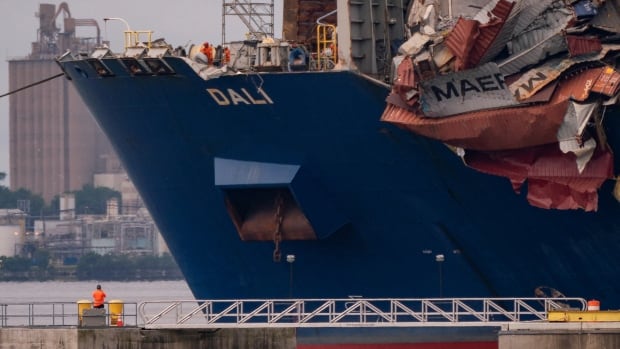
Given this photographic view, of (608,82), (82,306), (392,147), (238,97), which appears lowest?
(82,306)

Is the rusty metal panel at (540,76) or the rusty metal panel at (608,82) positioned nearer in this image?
the rusty metal panel at (608,82)

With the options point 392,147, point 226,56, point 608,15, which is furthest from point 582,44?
point 226,56

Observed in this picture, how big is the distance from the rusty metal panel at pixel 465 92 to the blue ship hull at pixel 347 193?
1616mm

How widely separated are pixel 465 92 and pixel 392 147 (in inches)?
122

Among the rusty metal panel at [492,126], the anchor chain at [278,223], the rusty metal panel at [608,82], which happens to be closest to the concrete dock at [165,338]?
the anchor chain at [278,223]

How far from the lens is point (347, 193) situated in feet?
179

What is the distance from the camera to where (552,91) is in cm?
4997

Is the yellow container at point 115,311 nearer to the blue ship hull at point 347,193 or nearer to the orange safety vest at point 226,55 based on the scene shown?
the blue ship hull at point 347,193

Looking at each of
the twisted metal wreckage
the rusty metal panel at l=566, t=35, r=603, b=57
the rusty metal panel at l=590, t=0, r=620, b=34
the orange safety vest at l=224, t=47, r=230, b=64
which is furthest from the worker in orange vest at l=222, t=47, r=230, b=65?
the rusty metal panel at l=590, t=0, r=620, b=34

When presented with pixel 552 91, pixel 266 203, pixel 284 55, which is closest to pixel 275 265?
pixel 266 203

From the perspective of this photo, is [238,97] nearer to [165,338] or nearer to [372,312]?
[372,312]

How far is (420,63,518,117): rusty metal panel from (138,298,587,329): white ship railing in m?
4.71

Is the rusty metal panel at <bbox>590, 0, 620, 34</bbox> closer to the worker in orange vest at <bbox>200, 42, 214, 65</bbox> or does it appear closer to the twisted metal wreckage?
the twisted metal wreckage

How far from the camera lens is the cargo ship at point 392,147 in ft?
165
